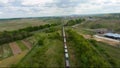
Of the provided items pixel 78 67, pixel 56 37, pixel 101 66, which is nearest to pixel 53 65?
pixel 78 67

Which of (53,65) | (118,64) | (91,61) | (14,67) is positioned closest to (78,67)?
(91,61)

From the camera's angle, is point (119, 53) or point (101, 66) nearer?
point (101, 66)

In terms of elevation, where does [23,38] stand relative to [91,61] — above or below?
below

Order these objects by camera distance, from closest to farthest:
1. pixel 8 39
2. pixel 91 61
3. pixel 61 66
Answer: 1. pixel 91 61
2. pixel 61 66
3. pixel 8 39

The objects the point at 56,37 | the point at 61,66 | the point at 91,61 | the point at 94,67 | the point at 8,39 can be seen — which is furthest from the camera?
the point at 8,39

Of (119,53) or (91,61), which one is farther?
(119,53)

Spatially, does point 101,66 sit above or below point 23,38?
above

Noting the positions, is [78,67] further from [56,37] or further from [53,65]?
[56,37]

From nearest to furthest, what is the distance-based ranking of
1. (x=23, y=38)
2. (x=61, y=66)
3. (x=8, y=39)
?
(x=61, y=66) → (x=8, y=39) → (x=23, y=38)

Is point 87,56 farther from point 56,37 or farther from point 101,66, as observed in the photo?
point 56,37
